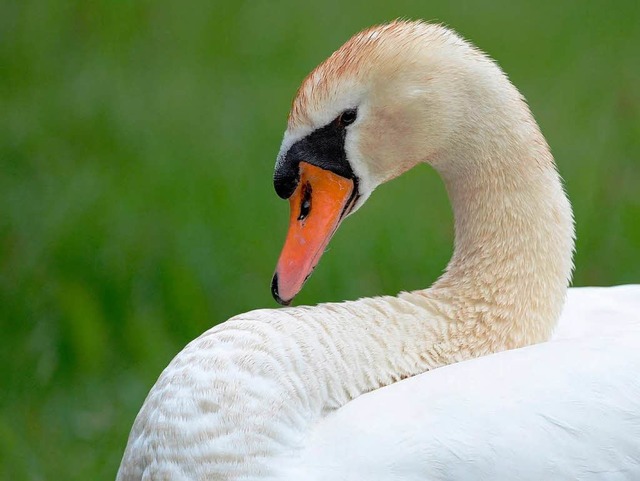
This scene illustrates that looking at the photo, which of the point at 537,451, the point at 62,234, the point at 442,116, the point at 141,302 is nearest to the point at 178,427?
the point at 537,451

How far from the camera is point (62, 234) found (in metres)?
4.27

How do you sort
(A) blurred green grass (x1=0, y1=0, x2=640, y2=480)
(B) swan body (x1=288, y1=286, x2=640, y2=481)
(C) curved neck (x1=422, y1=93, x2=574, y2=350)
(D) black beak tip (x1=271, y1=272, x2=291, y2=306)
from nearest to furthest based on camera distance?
(B) swan body (x1=288, y1=286, x2=640, y2=481), (D) black beak tip (x1=271, y1=272, x2=291, y2=306), (C) curved neck (x1=422, y1=93, x2=574, y2=350), (A) blurred green grass (x1=0, y1=0, x2=640, y2=480)

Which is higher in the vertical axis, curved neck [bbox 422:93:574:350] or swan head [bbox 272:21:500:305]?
swan head [bbox 272:21:500:305]

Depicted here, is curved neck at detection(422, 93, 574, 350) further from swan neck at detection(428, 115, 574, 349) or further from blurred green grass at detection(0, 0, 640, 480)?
blurred green grass at detection(0, 0, 640, 480)

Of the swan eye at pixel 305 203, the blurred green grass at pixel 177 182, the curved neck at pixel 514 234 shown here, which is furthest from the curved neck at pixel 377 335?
the blurred green grass at pixel 177 182

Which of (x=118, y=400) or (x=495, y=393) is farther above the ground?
(x=495, y=393)

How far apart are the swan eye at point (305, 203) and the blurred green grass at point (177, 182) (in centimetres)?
137

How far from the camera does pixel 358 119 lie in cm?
236

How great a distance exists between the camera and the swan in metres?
2.09

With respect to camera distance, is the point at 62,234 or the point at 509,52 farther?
the point at 509,52

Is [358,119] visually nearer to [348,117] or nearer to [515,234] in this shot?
[348,117]

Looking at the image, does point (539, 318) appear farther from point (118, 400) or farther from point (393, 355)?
point (118, 400)

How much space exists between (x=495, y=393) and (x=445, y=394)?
0.09m

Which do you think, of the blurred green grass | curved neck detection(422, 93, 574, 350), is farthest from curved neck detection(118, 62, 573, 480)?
the blurred green grass
